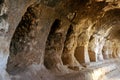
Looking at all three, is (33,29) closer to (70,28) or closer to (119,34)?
(70,28)

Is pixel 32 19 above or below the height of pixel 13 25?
below

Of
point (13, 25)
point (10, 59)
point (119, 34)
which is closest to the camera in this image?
point (13, 25)

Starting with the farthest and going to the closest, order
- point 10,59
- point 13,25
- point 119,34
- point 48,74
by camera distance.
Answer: point 119,34
point 48,74
point 10,59
point 13,25

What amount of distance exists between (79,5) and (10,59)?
279 cm

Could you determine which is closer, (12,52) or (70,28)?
(12,52)

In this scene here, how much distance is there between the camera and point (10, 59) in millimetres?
5430

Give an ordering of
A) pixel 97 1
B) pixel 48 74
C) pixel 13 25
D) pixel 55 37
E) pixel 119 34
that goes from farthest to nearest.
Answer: pixel 119 34, pixel 97 1, pixel 55 37, pixel 48 74, pixel 13 25

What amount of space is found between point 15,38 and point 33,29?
42cm

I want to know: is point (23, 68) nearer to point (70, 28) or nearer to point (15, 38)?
point (15, 38)

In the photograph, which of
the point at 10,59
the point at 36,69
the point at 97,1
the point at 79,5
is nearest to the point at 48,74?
the point at 36,69

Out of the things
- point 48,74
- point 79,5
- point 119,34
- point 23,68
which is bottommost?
point 119,34

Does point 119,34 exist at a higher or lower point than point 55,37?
lower

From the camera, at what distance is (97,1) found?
767cm

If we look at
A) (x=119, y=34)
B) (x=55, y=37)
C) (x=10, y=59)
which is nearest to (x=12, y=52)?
(x=10, y=59)
